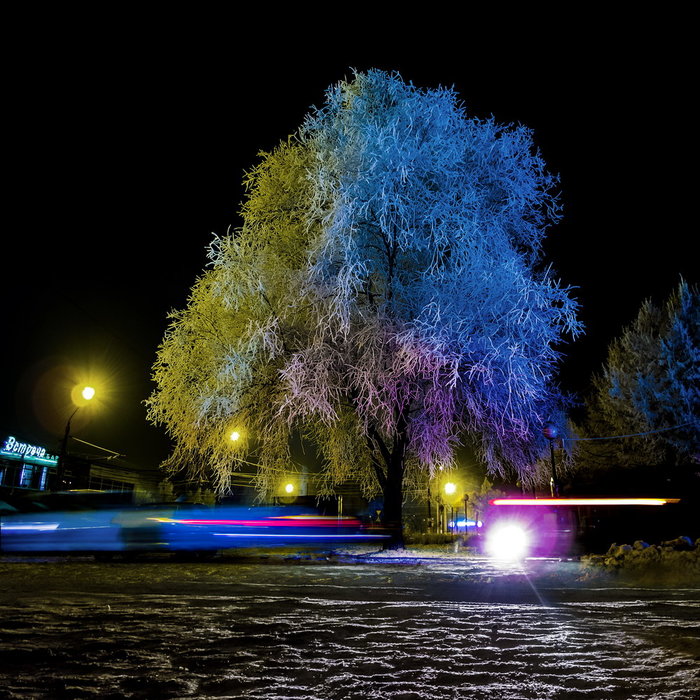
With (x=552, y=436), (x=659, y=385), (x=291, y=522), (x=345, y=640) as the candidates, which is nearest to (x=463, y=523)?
(x=659, y=385)

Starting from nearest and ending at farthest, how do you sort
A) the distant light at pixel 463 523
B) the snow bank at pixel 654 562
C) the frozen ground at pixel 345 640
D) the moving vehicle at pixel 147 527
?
1. the frozen ground at pixel 345 640
2. the snow bank at pixel 654 562
3. the moving vehicle at pixel 147 527
4. the distant light at pixel 463 523

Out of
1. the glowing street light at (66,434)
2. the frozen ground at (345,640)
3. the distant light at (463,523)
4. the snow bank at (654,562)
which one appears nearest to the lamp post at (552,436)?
the snow bank at (654,562)

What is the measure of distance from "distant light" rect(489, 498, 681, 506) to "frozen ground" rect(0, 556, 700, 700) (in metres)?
3.46

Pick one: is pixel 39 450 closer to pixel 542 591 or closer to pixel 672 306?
pixel 542 591

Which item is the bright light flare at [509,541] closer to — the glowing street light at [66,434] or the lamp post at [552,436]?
the lamp post at [552,436]

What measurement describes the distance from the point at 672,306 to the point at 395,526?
21.9 metres

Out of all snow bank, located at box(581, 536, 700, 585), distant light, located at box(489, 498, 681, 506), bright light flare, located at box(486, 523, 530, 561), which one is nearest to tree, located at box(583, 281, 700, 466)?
bright light flare, located at box(486, 523, 530, 561)

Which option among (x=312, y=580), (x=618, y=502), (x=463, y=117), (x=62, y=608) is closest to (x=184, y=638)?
(x=62, y=608)

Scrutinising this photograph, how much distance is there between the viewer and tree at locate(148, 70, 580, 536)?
14641 millimetres

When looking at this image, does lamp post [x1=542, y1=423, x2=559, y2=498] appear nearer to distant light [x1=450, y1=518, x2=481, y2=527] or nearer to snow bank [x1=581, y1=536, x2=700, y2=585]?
snow bank [x1=581, y1=536, x2=700, y2=585]

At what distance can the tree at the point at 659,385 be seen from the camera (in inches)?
1148

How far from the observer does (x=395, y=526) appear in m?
16.4

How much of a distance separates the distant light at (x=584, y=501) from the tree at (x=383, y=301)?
2.03m

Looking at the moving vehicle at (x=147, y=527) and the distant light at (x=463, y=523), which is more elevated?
the moving vehicle at (x=147, y=527)
